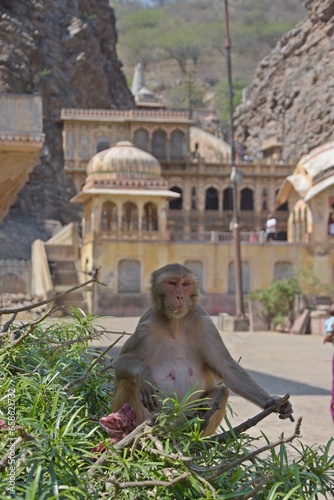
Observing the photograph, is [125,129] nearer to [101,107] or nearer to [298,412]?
[101,107]

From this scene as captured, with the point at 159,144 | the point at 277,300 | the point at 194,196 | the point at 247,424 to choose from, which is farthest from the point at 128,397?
the point at 159,144

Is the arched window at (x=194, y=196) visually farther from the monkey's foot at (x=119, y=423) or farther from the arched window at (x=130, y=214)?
the monkey's foot at (x=119, y=423)

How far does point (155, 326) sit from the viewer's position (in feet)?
14.8

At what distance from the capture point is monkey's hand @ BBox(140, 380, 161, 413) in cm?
397

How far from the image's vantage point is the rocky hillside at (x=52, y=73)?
154ft

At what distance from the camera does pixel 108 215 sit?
110 feet

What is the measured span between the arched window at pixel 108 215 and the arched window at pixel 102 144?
1365cm

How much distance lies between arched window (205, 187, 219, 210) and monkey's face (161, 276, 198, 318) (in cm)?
4323

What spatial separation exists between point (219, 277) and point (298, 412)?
69.8 feet

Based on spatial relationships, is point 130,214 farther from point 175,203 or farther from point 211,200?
point 211,200

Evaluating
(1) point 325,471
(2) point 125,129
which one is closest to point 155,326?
(1) point 325,471

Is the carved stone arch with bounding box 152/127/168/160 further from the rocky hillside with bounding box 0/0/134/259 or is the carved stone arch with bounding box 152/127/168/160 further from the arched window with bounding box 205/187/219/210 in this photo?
the rocky hillside with bounding box 0/0/134/259

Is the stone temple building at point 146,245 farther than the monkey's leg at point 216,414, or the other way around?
the stone temple building at point 146,245

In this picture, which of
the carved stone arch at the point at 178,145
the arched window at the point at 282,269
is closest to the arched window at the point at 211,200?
the carved stone arch at the point at 178,145
